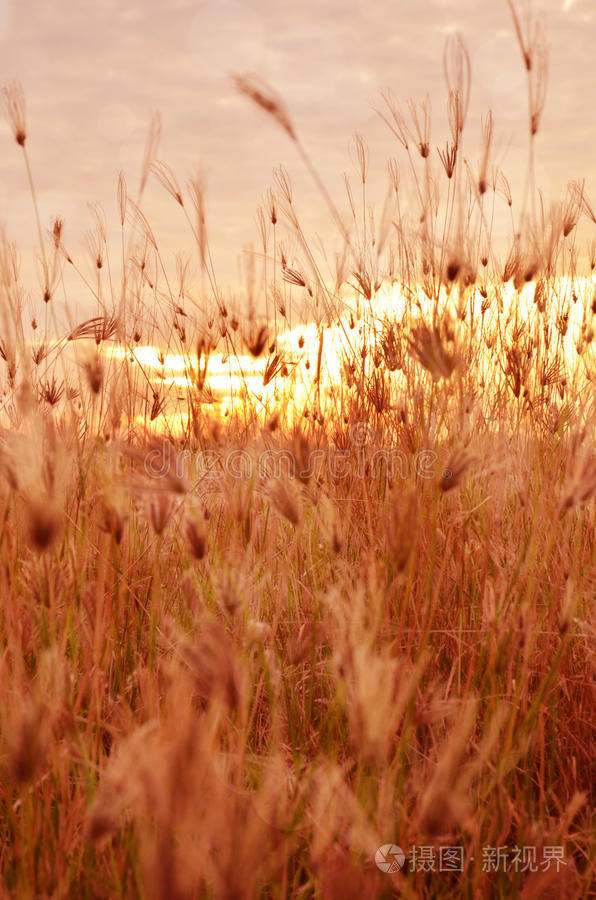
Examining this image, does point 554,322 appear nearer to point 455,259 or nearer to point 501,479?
point 501,479

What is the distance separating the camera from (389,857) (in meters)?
0.71

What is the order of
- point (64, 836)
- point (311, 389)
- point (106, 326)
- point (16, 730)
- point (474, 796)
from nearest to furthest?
point (16, 730) < point (64, 836) < point (474, 796) < point (106, 326) < point (311, 389)

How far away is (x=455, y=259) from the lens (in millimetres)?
1136

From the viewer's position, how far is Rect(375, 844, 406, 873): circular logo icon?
2.25 feet

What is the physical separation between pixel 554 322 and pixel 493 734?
8.17 ft

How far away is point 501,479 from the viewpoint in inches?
73.1

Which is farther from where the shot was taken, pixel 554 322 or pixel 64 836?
pixel 554 322

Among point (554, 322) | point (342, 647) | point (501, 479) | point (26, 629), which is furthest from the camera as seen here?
point (554, 322)

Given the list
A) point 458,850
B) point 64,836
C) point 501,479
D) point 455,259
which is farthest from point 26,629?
point 501,479

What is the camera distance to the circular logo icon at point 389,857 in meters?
0.69

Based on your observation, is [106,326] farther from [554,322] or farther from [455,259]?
[554,322]

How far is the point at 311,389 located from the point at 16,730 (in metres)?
2.08

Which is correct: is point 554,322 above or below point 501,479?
above

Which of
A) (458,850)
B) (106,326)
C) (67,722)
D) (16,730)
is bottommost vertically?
(458,850)
